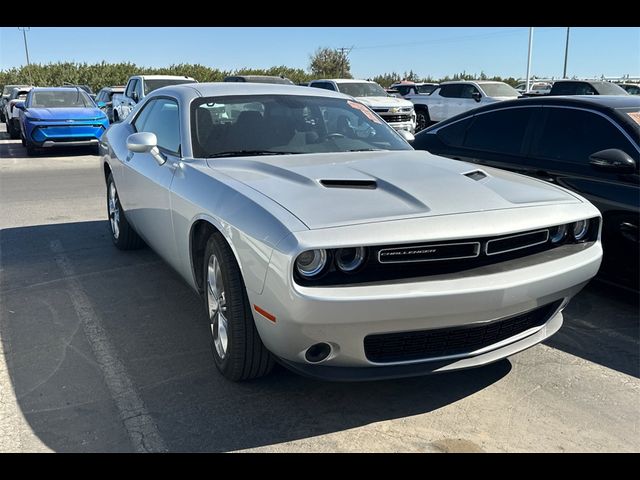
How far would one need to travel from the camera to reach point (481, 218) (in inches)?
112

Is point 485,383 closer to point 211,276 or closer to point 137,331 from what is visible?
point 211,276

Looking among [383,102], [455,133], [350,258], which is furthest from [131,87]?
[350,258]

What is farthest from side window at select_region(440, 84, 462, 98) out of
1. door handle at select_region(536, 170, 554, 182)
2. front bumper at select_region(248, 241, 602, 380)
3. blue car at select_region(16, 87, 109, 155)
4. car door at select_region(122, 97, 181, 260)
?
front bumper at select_region(248, 241, 602, 380)

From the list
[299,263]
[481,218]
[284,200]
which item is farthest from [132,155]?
[481,218]

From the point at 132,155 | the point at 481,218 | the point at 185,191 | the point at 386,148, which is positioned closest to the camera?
the point at 481,218

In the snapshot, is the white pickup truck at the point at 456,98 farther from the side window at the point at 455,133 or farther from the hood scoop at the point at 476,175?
the hood scoop at the point at 476,175

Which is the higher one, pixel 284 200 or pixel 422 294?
pixel 284 200

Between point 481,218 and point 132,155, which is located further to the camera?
point 132,155

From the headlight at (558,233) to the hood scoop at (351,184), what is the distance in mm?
987

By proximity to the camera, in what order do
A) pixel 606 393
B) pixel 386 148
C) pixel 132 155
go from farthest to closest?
pixel 132 155, pixel 386 148, pixel 606 393

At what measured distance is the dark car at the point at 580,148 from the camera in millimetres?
4195

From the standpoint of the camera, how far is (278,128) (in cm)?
416

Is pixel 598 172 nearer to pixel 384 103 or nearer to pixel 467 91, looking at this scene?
pixel 384 103
